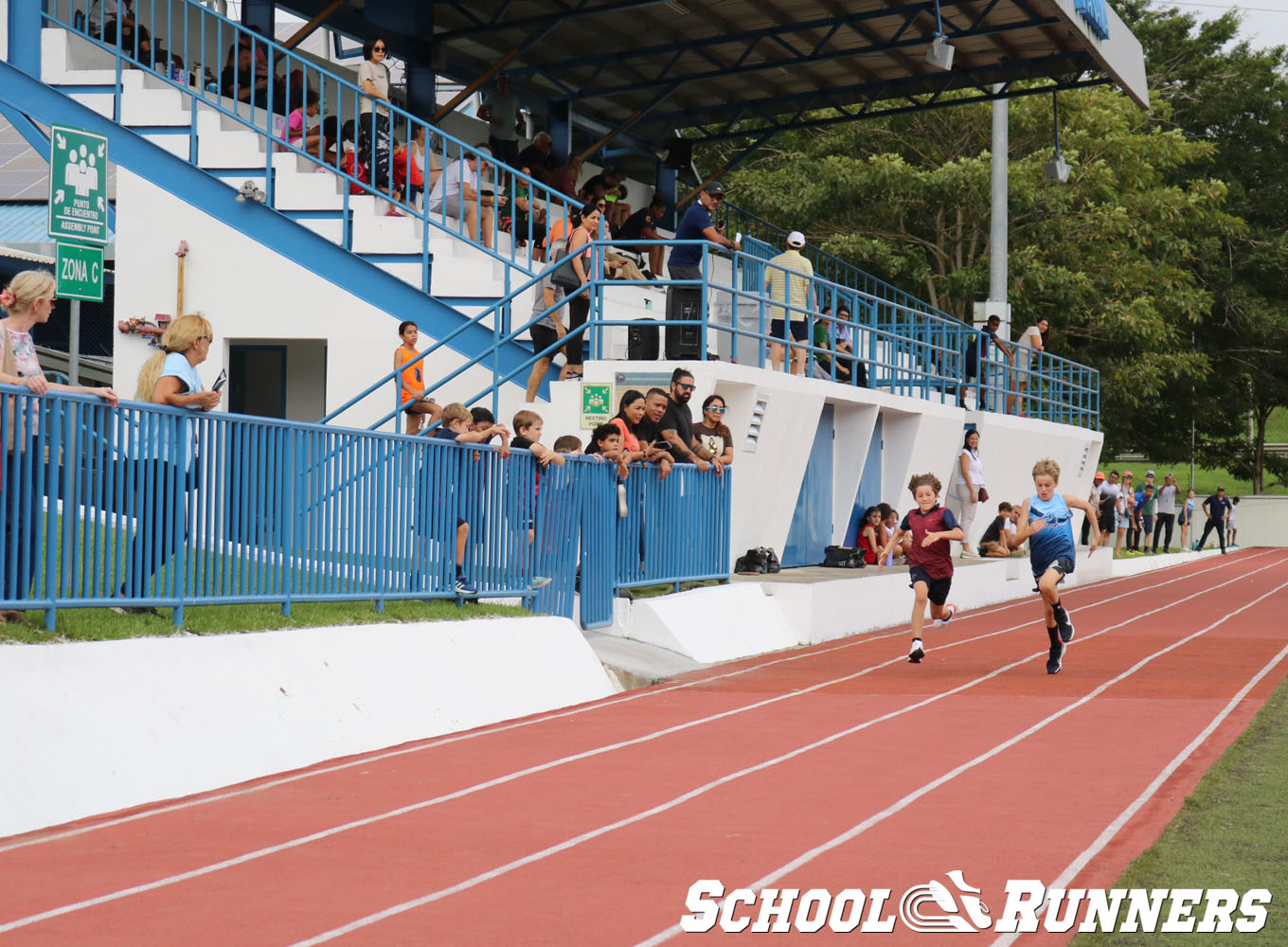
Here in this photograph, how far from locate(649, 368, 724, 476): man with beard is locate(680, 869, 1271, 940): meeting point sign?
1011 cm

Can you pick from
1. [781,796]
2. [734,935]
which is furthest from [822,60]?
[734,935]

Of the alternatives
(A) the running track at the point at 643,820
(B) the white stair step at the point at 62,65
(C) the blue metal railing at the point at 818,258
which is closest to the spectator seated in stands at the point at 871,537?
(A) the running track at the point at 643,820

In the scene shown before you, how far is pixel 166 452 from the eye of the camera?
9.64m

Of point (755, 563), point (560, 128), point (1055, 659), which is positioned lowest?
point (1055, 659)

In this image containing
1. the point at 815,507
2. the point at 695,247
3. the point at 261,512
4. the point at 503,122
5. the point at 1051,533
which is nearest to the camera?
the point at 261,512

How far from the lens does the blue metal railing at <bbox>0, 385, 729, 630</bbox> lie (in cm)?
866

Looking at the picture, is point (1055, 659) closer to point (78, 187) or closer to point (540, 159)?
point (78, 187)

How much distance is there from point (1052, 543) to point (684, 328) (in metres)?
4.75

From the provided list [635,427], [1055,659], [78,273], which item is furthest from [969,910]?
[635,427]

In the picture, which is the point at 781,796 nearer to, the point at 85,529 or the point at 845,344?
the point at 85,529

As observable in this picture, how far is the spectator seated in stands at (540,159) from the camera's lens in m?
23.6

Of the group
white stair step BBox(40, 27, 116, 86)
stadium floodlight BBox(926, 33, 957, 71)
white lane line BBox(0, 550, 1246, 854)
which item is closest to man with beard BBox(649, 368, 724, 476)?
white lane line BBox(0, 550, 1246, 854)

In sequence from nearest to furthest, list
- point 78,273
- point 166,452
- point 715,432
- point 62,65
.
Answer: point 166,452
point 78,273
point 715,432
point 62,65

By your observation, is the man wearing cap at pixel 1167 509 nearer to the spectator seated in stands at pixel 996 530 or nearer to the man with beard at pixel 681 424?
the spectator seated in stands at pixel 996 530
